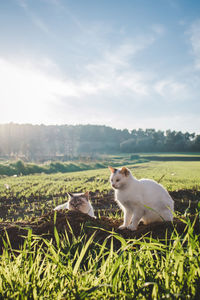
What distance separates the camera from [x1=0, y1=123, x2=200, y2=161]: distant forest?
156ft

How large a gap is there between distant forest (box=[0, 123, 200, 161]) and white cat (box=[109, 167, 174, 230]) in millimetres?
36111

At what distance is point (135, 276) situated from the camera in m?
1.45

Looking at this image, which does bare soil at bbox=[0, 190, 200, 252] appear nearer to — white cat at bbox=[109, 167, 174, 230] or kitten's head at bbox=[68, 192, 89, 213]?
white cat at bbox=[109, 167, 174, 230]

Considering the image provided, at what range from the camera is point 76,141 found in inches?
2884

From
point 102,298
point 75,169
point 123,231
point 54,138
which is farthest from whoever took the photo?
point 54,138

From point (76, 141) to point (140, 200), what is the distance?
7084 cm

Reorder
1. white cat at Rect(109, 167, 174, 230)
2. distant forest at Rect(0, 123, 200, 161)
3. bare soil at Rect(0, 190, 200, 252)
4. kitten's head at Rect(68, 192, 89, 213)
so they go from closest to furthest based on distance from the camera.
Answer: bare soil at Rect(0, 190, 200, 252)
white cat at Rect(109, 167, 174, 230)
kitten's head at Rect(68, 192, 89, 213)
distant forest at Rect(0, 123, 200, 161)

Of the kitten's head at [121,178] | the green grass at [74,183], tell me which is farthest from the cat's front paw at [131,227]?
the green grass at [74,183]

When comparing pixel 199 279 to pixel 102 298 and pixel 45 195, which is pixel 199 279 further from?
pixel 45 195

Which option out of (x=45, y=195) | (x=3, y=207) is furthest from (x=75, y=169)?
(x=3, y=207)

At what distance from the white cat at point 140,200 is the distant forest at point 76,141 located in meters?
36.1

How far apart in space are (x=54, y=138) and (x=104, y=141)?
Answer: 20464mm

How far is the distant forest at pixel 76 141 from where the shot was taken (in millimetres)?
47656

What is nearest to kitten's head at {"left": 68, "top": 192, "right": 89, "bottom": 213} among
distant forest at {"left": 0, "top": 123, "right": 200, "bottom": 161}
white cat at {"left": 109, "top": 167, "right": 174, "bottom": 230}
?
white cat at {"left": 109, "top": 167, "right": 174, "bottom": 230}
